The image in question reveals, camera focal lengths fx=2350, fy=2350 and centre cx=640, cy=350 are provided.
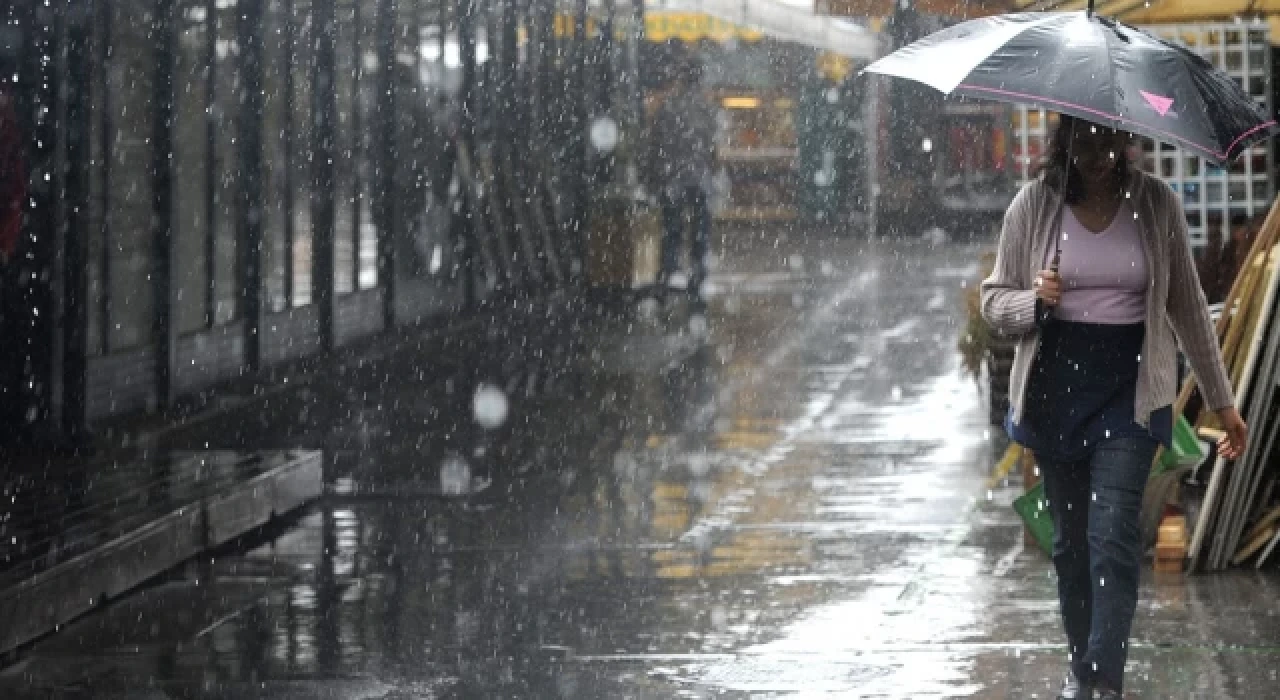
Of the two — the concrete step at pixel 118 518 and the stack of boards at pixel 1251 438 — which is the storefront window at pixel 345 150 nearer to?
the concrete step at pixel 118 518

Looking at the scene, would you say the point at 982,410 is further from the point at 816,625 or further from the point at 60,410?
the point at 816,625

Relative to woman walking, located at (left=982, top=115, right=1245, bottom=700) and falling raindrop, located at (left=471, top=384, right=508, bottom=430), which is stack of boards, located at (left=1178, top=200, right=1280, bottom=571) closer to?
woman walking, located at (left=982, top=115, right=1245, bottom=700)

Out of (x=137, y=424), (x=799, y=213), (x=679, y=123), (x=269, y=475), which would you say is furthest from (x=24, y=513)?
(x=799, y=213)

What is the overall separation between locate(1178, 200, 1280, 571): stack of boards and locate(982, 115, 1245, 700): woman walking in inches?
85.7

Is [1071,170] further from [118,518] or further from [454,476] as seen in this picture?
[454,476]

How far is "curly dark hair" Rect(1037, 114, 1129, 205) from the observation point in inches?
247

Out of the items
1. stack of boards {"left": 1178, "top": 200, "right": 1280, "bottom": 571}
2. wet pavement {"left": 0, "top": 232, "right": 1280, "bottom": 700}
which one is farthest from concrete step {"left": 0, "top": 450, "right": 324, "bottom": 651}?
stack of boards {"left": 1178, "top": 200, "right": 1280, "bottom": 571}

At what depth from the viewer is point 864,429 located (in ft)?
45.7

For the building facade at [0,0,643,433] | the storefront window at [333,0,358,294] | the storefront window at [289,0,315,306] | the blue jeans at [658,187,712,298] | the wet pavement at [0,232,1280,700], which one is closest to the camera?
the wet pavement at [0,232,1280,700]

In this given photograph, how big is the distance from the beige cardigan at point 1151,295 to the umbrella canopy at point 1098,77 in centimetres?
28

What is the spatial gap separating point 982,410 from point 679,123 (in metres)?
22.2

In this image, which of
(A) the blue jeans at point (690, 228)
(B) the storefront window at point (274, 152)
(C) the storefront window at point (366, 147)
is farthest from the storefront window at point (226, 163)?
(A) the blue jeans at point (690, 228)

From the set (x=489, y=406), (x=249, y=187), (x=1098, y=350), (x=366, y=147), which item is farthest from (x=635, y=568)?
(x=366, y=147)

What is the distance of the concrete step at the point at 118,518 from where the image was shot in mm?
8070
